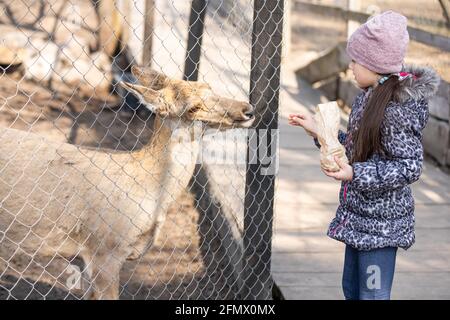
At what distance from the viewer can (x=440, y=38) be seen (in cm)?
747

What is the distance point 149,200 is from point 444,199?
301 cm

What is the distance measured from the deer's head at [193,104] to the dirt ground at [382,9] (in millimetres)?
3785

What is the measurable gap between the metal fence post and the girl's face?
1.08m

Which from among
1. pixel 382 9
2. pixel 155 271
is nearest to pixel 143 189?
pixel 155 271

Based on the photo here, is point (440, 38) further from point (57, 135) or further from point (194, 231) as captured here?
point (57, 135)

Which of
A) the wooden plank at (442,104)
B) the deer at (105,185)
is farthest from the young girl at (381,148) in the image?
the wooden plank at (442,104)

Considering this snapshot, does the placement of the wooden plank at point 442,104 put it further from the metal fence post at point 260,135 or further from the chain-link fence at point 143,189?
the metal fence post at point 260,135

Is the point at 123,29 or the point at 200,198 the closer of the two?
the point at 200,198

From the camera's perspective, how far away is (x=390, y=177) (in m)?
3.12

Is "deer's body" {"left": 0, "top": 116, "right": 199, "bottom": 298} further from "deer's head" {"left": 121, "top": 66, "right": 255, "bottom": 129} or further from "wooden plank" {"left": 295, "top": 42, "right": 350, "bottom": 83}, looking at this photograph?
"wooden plank" {"left": 295, "top": 42, "right": 350, "bottom": 83}

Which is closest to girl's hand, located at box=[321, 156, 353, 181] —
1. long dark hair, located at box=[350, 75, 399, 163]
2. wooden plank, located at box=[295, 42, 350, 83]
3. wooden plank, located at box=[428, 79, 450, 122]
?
long dark hair, located at box=[350, 75, 399, 163]

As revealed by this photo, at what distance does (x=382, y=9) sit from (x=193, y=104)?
8.02 meters

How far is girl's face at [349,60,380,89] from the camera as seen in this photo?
326 cm
